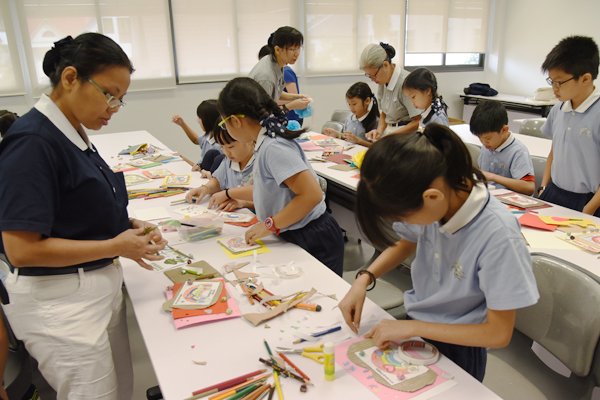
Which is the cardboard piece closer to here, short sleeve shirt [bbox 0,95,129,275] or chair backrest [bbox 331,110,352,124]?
short sleeve shirt [bbox 0,95,129,275]

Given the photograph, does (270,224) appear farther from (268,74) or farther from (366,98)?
(366,98)

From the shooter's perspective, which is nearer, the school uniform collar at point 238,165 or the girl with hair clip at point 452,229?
the girl with hair clip at point 452,229

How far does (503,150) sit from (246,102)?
1.84 metres

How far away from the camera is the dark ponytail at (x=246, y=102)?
5.16 feet

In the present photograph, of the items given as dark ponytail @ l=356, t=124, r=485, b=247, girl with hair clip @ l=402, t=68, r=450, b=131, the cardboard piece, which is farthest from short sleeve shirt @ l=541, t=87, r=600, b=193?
the cardboard piece

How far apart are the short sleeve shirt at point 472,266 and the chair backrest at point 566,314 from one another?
14.4 inches

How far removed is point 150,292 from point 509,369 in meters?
1.26

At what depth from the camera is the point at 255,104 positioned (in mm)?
1581

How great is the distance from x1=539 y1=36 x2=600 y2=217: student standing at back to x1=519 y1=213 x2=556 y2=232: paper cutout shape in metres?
0.46

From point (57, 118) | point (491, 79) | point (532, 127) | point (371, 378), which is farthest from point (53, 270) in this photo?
point (491, 79)

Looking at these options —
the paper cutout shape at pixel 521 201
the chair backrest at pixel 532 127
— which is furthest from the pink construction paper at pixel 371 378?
the chair backrest at pixel 532 127

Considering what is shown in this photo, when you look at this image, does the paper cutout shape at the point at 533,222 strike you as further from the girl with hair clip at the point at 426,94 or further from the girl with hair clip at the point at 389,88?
the girl with hair clip at the point at 389,88

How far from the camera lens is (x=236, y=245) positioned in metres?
1.69

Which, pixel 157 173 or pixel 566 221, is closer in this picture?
pixel 566 221
